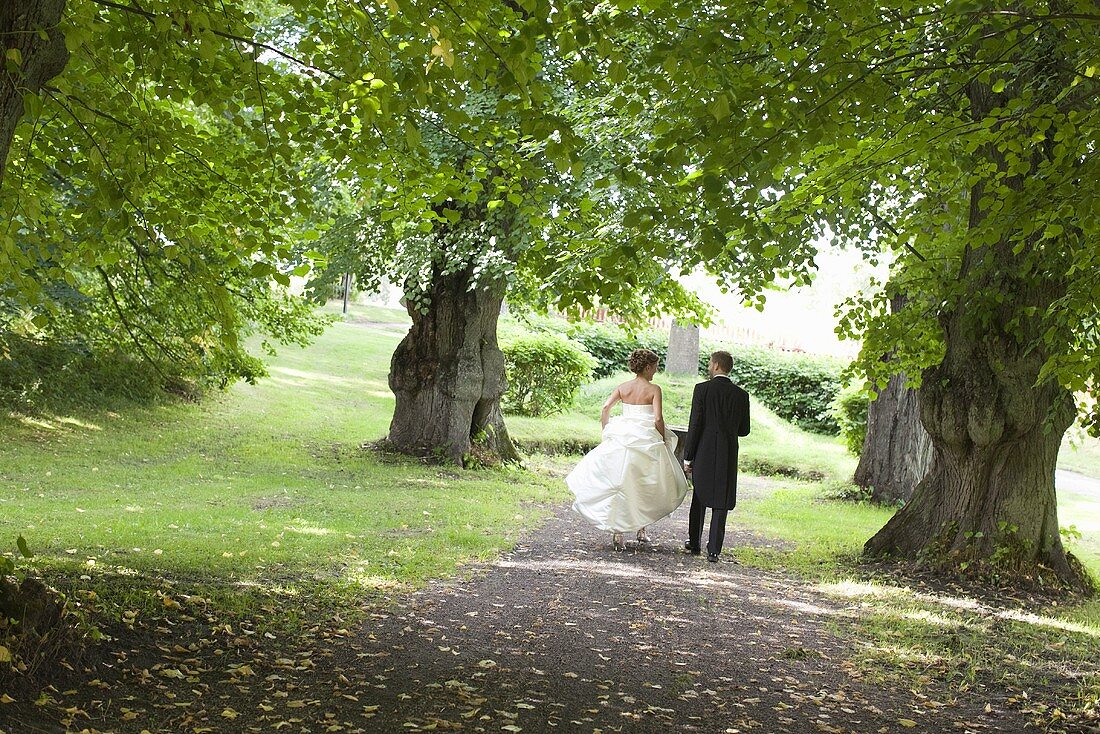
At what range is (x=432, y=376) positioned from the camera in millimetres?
15789

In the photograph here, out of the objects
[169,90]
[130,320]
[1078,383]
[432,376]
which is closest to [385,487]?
[432,376]

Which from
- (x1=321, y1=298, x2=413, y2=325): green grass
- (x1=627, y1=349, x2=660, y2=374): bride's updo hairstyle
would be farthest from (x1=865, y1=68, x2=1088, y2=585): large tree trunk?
(x1=321, y1=298, x2=413, y2=325): green grass

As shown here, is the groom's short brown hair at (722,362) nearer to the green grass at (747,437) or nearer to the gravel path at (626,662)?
the gravel path at (626,662)

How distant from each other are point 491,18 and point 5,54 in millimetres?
2779

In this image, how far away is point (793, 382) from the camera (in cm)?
2927

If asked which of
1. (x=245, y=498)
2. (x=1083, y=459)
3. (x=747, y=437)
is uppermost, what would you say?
(x=1083, y=459)

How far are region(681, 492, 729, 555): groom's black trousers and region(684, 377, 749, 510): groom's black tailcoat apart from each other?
0.25 ft

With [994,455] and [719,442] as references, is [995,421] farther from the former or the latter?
[719,442]

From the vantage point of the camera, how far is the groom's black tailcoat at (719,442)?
1022 centimetres

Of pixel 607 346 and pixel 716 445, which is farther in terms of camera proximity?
pixel 607 346

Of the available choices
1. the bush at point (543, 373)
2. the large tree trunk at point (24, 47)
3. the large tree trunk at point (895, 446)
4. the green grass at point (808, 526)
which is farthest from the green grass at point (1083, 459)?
the large tree trunk at point (24, 47)

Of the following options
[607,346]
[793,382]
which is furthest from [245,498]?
[793,382]

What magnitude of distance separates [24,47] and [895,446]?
540 inches

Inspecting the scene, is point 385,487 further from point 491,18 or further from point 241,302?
point 491,18
